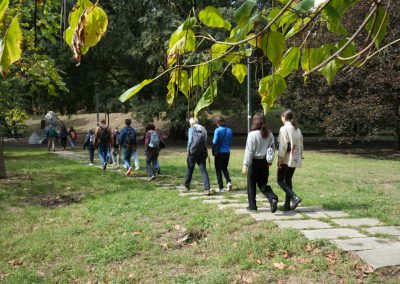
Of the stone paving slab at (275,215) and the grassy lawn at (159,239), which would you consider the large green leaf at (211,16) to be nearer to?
the grassy lawn at (159,239)

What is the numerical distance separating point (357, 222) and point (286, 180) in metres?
1.43

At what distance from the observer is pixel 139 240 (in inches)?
231

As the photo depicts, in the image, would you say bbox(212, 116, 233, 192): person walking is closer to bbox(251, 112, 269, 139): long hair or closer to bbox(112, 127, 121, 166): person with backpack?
bbox(251, 112, 269, 139): long hair

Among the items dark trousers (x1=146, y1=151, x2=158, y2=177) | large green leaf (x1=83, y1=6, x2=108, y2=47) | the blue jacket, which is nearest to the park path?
the blue jacket

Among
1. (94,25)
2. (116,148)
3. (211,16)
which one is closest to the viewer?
(94,25)

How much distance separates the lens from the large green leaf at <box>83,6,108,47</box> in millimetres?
1314

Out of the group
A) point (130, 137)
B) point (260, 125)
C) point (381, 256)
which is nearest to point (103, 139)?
point (130, 137)

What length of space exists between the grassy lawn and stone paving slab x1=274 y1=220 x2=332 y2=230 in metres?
0.20

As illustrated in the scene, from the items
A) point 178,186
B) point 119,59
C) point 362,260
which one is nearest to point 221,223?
point 362,260

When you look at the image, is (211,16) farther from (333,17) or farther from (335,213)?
(335,213)

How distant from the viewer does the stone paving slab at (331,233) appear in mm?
5512

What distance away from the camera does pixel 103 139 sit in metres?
13.3

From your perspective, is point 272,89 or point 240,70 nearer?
point 272,89

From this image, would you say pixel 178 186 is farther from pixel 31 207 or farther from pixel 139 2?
pixel 139 2
